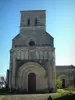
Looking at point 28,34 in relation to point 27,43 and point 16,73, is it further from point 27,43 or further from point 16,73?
point 16,73

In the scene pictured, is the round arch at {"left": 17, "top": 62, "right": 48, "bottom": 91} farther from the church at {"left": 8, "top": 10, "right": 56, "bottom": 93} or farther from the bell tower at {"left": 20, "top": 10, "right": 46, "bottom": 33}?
the bell tower at {"left": 20, "top": 10, "right": 46, "bottom": 33}

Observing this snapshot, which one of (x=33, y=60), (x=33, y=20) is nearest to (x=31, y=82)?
(x=33, y=60)

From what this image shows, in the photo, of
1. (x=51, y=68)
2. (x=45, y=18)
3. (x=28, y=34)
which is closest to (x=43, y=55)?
(x=51, y=68)

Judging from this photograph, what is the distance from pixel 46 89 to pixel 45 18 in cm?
1355

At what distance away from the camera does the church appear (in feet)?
113

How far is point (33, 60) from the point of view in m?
35.3

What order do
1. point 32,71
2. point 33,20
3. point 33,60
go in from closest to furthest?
point 32,71 < point 33,60 < point 33,20

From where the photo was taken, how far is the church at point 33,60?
3456cm

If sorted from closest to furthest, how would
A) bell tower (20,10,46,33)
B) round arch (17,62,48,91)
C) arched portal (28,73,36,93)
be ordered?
round arch (17,62,48,91)
arched portal (28,73,36,93)
bell tower (20,10,46,33)

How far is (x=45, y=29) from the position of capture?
1478 inches

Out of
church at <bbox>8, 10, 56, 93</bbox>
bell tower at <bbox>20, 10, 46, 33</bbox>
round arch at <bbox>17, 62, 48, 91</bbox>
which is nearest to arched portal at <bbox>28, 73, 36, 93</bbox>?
church at <bbox>8, 10, 56, 93</bbox>

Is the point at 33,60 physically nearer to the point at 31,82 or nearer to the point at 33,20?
the point at 31,82

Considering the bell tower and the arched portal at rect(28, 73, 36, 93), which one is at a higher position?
the bell tower

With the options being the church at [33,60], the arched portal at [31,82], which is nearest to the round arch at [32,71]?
the church at [33,60]
